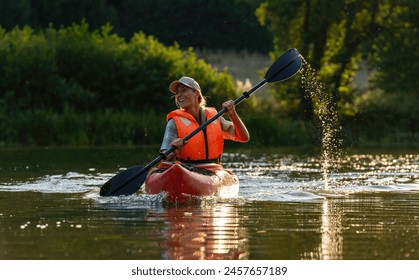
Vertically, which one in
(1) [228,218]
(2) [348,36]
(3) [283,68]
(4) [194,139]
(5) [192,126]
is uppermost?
(2) [348,36]

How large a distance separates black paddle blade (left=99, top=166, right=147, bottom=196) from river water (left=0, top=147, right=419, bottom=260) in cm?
13

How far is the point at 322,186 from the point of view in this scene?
15.3m

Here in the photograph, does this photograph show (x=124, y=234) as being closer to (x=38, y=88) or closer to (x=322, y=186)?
(x=322, y=186)

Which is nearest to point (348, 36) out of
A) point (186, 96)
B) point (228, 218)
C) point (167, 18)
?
point (167, 18)

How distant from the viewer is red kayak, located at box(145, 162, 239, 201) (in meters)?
12.7

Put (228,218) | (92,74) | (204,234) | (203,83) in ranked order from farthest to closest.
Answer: (92,74) → (203,83) → (228,218) → (204,234)

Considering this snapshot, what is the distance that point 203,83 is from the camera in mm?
30016

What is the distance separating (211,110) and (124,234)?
3972mm

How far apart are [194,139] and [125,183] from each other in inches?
34.2

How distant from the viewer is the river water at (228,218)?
906cm

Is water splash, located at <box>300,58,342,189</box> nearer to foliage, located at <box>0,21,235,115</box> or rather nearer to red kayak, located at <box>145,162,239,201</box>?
foliage, located at <box>0,21,235,115</box>

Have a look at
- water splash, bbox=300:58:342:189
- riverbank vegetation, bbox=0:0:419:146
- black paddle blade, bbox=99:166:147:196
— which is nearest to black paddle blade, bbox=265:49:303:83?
black paddle blade, bbox=99:166:147:196

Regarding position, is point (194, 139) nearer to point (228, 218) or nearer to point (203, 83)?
point (228, 218)

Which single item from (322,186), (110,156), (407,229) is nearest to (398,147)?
(110,156)
